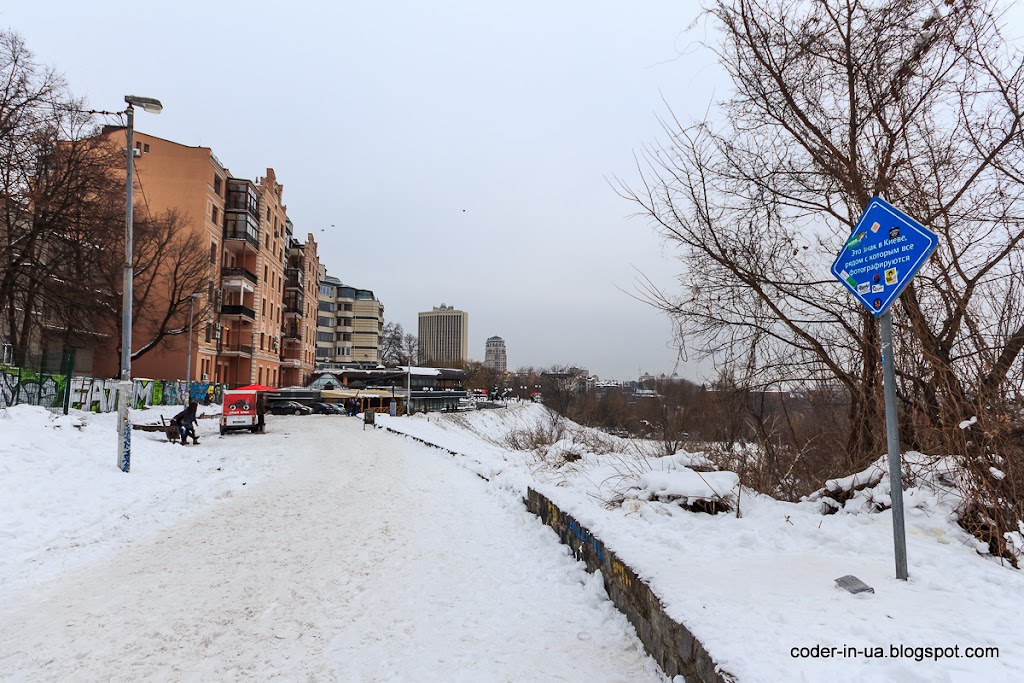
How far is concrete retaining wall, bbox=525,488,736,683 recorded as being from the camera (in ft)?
10.8

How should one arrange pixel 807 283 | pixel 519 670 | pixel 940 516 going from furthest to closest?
pixel 807 283 → pixel 940 516 → pixel 519 670

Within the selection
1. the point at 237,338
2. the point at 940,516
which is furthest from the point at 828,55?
the point at 237,338

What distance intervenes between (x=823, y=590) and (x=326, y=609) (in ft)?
12.9

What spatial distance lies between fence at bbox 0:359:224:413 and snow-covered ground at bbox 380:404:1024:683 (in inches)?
761

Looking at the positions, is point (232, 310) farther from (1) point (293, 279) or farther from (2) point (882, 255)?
(2) point (882, 255)

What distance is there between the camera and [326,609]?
16.8ft

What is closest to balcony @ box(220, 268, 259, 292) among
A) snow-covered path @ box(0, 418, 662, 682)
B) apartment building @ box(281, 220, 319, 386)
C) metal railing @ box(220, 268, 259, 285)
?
metal railing @ box(220, 268, 259, 285)

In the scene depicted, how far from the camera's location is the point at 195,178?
45125mm

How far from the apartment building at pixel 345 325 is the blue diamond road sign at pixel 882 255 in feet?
332

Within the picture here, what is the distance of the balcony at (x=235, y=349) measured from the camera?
166ft

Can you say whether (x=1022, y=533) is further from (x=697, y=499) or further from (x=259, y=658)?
(x=259, y=658)

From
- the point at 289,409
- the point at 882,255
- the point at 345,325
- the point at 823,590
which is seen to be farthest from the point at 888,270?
the point at 345,325

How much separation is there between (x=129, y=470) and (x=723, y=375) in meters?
12.4

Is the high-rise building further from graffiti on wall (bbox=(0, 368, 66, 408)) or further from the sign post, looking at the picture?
the sign post
